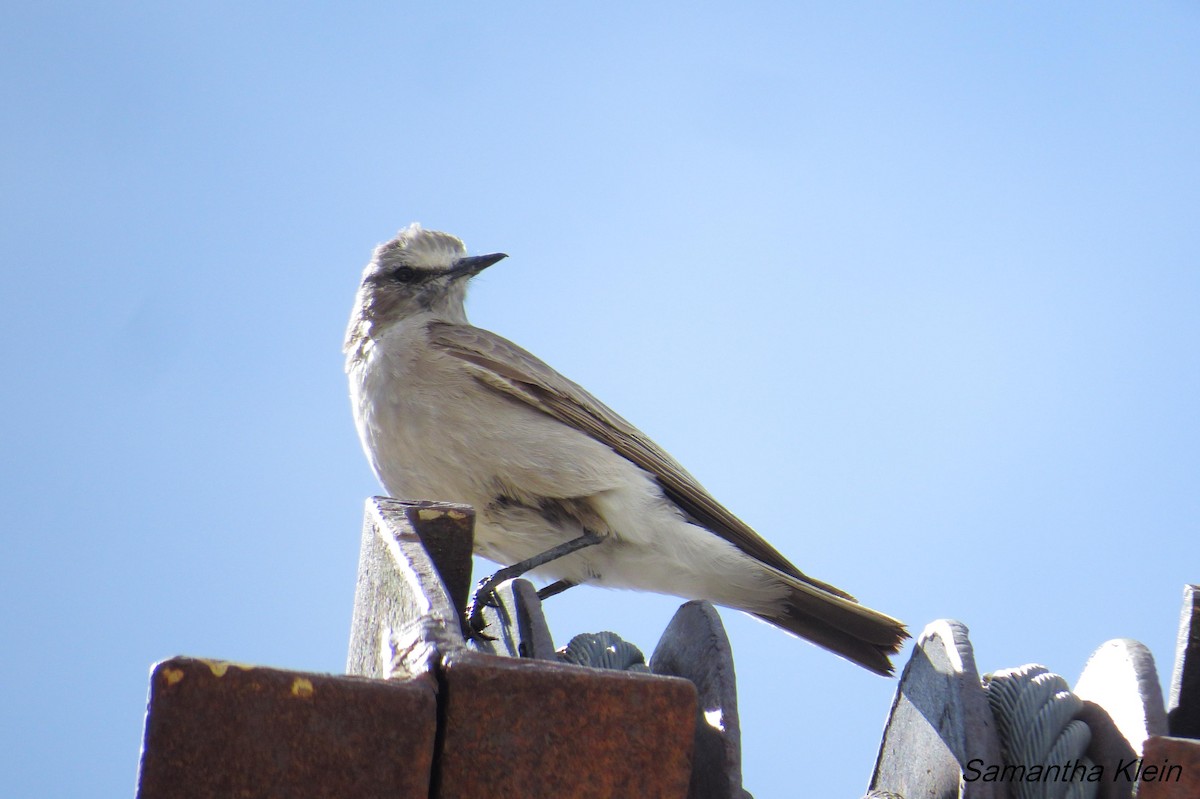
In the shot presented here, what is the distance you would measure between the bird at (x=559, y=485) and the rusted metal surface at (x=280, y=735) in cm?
348

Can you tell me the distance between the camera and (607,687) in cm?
155

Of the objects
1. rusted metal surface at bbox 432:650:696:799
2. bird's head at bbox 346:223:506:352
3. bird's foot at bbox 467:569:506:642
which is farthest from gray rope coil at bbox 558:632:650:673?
bird's head at bbox 346:223:506:352

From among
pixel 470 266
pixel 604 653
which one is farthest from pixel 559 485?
pixel 604 653

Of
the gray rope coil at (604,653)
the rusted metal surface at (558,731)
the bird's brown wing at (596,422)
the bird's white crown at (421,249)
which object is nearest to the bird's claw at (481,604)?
the gray rope coil at (604,653)

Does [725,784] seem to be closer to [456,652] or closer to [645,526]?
[456,652]

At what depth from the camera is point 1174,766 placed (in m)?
1.63

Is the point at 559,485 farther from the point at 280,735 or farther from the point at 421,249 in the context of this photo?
the point at 280,735

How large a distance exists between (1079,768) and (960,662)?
267mm

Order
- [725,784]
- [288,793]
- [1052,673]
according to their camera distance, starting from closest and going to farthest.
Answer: [288,793], [725,784], [1052,673]

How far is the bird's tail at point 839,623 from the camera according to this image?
16.5ft

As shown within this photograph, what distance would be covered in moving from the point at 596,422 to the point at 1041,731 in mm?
3728

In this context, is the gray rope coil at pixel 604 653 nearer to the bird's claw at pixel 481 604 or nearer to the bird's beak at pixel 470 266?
the bird's claw at pixel 481 604

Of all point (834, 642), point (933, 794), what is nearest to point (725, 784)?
point (933, 794)

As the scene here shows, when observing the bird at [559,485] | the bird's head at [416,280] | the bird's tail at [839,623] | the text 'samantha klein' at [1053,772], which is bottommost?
the text 'samantha klein' at [1053,772]
